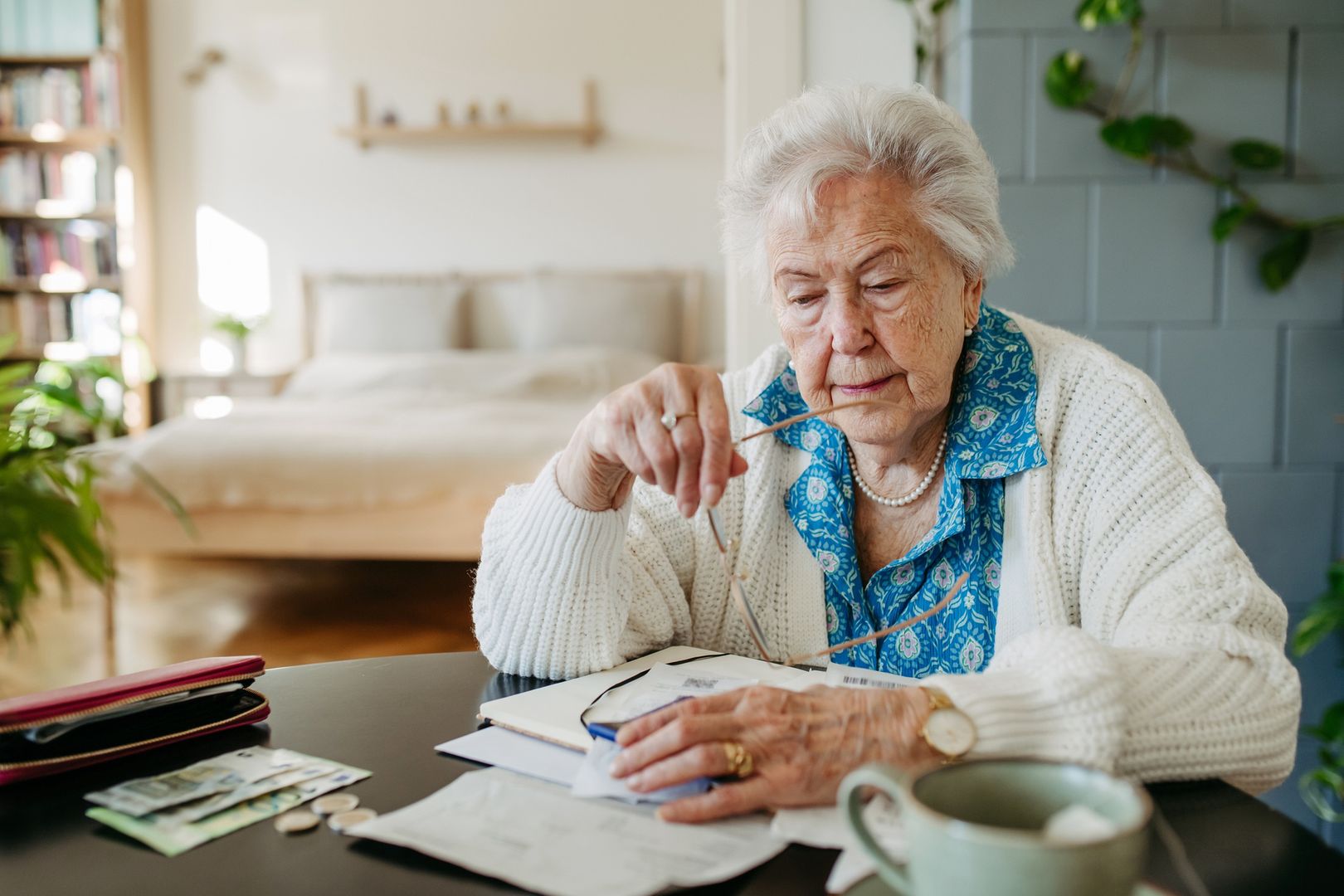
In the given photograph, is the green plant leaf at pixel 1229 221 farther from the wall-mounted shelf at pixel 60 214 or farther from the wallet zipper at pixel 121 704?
the wall-mounted shelf at pixel 60 214

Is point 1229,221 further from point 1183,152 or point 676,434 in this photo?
point 676,434

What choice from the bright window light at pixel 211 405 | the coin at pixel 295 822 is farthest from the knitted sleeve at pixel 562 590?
the bright window light at pixel 211 405

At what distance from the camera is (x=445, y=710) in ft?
2.95

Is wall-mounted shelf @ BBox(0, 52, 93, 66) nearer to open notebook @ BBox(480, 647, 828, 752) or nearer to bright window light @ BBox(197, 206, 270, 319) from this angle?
bright window light @ BBox(197, 206, 270, 319)

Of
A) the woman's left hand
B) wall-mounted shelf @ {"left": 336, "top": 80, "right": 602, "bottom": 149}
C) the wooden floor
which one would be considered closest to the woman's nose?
the woman's left hand

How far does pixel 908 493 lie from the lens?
4.17ft

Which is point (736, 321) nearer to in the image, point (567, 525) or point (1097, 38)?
point (1097, 38)

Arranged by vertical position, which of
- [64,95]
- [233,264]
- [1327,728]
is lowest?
[1327,728]

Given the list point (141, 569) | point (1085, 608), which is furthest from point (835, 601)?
point (141, 569)

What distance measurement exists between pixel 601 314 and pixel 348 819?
14.7 feet

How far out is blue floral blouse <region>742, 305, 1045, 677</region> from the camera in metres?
1.18

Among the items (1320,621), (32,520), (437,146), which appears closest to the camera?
(32,520)

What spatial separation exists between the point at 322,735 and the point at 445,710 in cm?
10

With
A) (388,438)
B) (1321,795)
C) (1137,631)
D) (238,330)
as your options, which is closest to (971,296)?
(1137,631)
